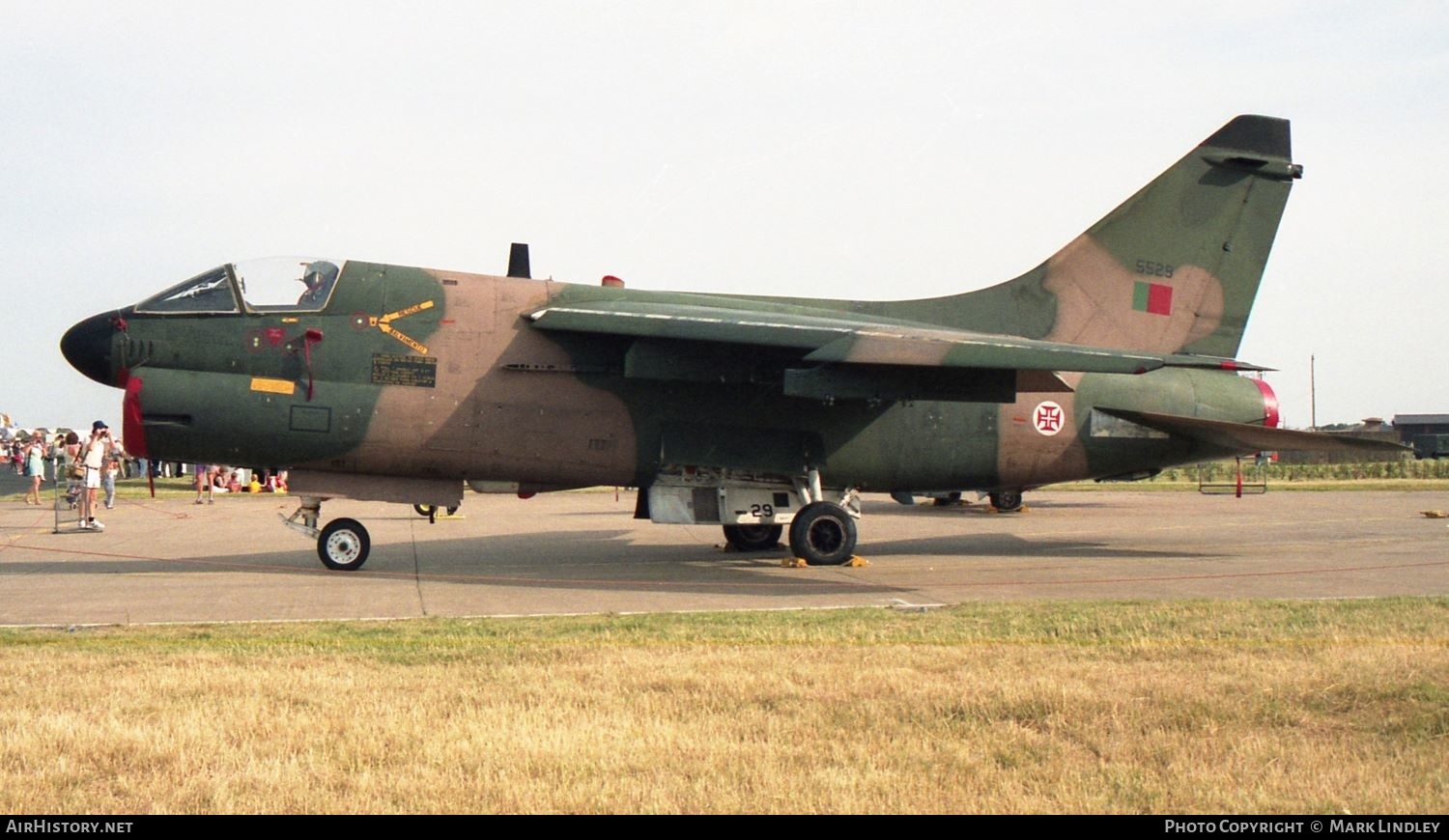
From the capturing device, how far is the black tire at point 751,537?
1855cm

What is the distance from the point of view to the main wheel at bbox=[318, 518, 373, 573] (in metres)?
15.5

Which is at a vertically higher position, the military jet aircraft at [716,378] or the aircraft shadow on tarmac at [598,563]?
the military jet aircraft at [716,378]

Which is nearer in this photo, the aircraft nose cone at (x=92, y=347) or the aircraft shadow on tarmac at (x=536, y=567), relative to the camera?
the aircraft nose cone at (x=92, y=347)

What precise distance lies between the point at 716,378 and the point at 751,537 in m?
3.81

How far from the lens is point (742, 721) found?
6656 millimetres

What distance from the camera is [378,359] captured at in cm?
1490

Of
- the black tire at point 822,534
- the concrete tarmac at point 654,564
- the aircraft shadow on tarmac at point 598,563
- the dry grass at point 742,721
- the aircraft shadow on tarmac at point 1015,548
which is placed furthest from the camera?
the aircraft shadow on tarmac at point 1015,548

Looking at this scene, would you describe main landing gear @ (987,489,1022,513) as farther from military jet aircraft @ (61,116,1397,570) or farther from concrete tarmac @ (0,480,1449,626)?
military jet aircraft @ (61,116,1397,570)

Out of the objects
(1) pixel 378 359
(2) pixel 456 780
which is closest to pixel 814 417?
(1) pixel 378 359

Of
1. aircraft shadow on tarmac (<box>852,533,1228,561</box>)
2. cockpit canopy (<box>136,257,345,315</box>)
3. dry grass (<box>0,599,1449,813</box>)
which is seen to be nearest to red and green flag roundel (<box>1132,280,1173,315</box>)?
aircraft shadow on tarmac (<box>852,533,1228,561</box>)

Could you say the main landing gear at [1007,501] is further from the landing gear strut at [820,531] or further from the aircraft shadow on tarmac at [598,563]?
the landing gear strut at [820,531]

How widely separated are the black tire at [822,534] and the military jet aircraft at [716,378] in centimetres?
4

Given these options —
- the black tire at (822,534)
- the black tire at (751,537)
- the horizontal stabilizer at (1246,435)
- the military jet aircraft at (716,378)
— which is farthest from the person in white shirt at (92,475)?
the horizontal stabilizer at (1246,435)
